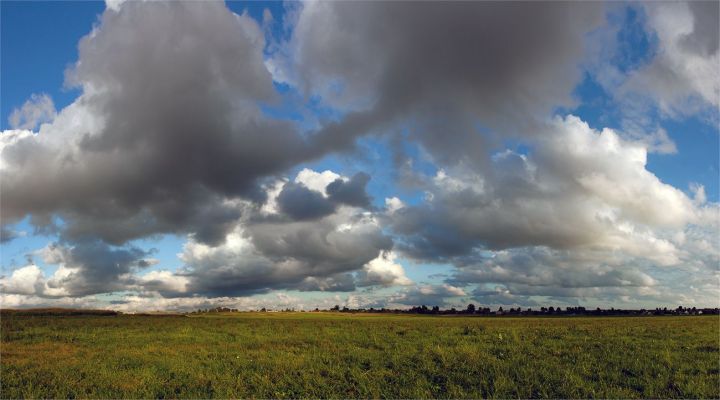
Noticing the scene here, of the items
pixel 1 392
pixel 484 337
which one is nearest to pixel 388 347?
pixel 484 337

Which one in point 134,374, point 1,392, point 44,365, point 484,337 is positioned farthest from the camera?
point 484,337

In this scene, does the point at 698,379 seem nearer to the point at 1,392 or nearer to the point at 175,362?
the point at 175,362

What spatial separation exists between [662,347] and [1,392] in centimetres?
2787

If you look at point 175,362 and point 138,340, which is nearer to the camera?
point 175,362

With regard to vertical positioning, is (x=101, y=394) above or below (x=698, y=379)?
below

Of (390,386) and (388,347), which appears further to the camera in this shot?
(388,347)

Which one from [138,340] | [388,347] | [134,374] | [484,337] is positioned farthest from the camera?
[138,340]

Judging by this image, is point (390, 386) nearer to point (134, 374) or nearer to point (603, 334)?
point (134, 374)

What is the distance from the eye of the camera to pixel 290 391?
A: 1548 centimetres

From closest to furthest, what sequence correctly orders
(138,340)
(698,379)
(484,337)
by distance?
(698,379) < (484,337) < (138,340)

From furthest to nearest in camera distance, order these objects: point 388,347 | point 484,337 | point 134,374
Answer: point 484,337, point 388,347, point 134,374

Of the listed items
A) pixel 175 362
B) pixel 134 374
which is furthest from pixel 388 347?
pixel 134 374

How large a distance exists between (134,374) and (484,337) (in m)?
18.9

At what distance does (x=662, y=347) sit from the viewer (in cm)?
2125
